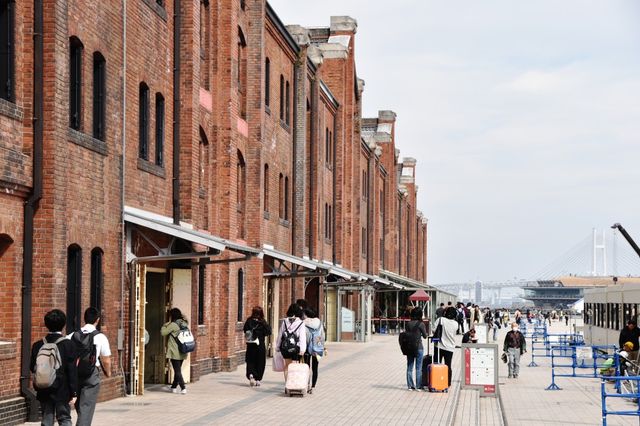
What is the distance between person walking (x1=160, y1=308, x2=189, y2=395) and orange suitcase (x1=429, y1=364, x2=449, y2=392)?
492 centimetres

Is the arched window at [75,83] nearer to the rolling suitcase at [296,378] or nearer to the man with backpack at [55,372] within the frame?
the rolling suitcase at [296,378]

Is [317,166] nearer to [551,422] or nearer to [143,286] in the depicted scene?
[143,286]

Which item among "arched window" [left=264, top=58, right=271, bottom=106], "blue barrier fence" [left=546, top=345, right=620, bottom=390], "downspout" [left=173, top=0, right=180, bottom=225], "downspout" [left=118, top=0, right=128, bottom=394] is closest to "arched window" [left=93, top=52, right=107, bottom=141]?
"downspout" [left=118, top=0, right=128, bottom=394]

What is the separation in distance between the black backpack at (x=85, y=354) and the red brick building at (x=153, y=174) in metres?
3.77

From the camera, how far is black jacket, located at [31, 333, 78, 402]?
12008 millimetres

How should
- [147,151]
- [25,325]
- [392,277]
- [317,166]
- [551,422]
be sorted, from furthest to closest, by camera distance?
[392,277]
[317,166]
[147,151]
[551,422]
[25,325]

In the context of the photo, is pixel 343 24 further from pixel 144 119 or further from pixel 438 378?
pixel 438 378

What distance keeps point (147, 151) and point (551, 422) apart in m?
9.31

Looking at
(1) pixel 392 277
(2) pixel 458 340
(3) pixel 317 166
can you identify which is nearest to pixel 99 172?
(3) pixel 317 166

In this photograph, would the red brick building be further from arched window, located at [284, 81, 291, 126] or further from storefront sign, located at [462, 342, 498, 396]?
storefront sign, located at [462, 342, 498, 396]

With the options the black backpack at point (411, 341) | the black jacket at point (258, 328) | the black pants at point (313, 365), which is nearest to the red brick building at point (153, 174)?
the black jacket at point (258, 328)

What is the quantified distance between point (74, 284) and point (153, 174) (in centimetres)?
498

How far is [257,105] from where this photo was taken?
32219mm

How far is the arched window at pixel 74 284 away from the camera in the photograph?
18.5 metres
